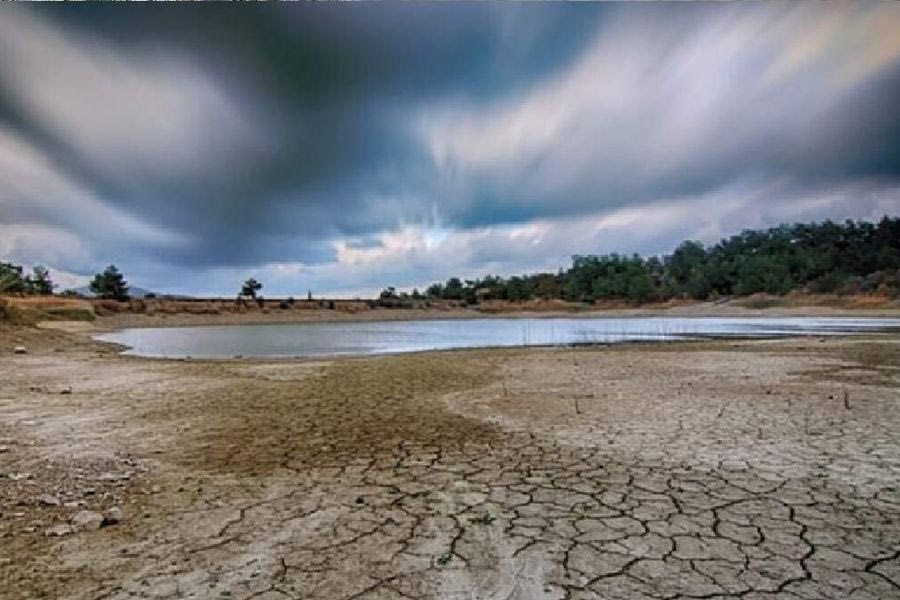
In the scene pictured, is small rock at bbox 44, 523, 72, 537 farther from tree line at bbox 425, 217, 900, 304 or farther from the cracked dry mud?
tree line at bbox 425, 217, 900, 304

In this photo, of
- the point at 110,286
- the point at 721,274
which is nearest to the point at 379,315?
the point at 110,286

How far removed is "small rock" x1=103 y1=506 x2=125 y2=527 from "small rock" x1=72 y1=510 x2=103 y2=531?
3cm

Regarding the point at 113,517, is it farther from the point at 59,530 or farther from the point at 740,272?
the point at 740,272

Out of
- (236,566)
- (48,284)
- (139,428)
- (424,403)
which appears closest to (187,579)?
(236,566)

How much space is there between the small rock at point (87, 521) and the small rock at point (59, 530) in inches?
1.8

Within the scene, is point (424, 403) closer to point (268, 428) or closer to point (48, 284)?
point (268, 428)

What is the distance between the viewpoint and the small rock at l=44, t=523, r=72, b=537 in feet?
10.9

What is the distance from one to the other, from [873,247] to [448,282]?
67.7 meters

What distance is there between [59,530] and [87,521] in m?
0.15

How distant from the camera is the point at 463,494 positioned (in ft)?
13.2

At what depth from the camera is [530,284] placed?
9862 centimetres

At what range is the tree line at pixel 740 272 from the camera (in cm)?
7056

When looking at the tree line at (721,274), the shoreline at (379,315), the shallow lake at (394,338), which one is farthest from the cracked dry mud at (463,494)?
the tree line at (721,274)

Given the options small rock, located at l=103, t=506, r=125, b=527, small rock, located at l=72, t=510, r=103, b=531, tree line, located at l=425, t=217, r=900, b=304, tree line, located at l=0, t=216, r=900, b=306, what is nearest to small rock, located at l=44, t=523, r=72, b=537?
small rock, located at l=72, t=510, r=103, b=531
